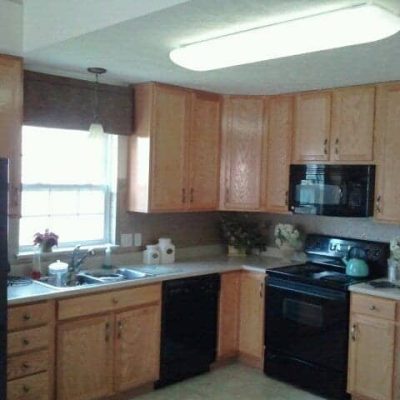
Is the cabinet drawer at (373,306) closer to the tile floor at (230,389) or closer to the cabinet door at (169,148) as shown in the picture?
the tile floor at (230,389)

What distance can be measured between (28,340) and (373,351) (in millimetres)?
2193

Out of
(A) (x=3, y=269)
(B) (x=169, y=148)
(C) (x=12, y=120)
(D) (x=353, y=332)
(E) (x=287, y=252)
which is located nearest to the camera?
(A) (x=3, y=269)

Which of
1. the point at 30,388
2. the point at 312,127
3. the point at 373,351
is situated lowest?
the point at 30,388

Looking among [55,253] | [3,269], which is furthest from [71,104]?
[3,269]

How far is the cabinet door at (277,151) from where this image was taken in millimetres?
4289

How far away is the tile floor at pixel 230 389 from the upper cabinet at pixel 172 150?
1.32m

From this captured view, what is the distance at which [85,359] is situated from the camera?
335cm

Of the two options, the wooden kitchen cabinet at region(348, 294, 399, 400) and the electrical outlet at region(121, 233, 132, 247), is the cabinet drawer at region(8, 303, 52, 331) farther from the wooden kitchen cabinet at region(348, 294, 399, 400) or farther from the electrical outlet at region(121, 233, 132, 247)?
the wooden kitchen cabinet at region(348, 294, 399, 400)

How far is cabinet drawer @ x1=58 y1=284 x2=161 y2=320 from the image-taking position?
3.23 m

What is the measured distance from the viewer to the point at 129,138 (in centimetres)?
415

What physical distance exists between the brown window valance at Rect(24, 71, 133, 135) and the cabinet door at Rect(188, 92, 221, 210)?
1.78 ft

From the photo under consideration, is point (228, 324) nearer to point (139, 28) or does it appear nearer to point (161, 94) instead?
point (161, 94)

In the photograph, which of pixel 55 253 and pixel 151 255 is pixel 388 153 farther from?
pixel 55 253

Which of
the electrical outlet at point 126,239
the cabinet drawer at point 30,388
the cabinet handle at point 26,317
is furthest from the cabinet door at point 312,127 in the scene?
the cabinet drawer at point 30,388
